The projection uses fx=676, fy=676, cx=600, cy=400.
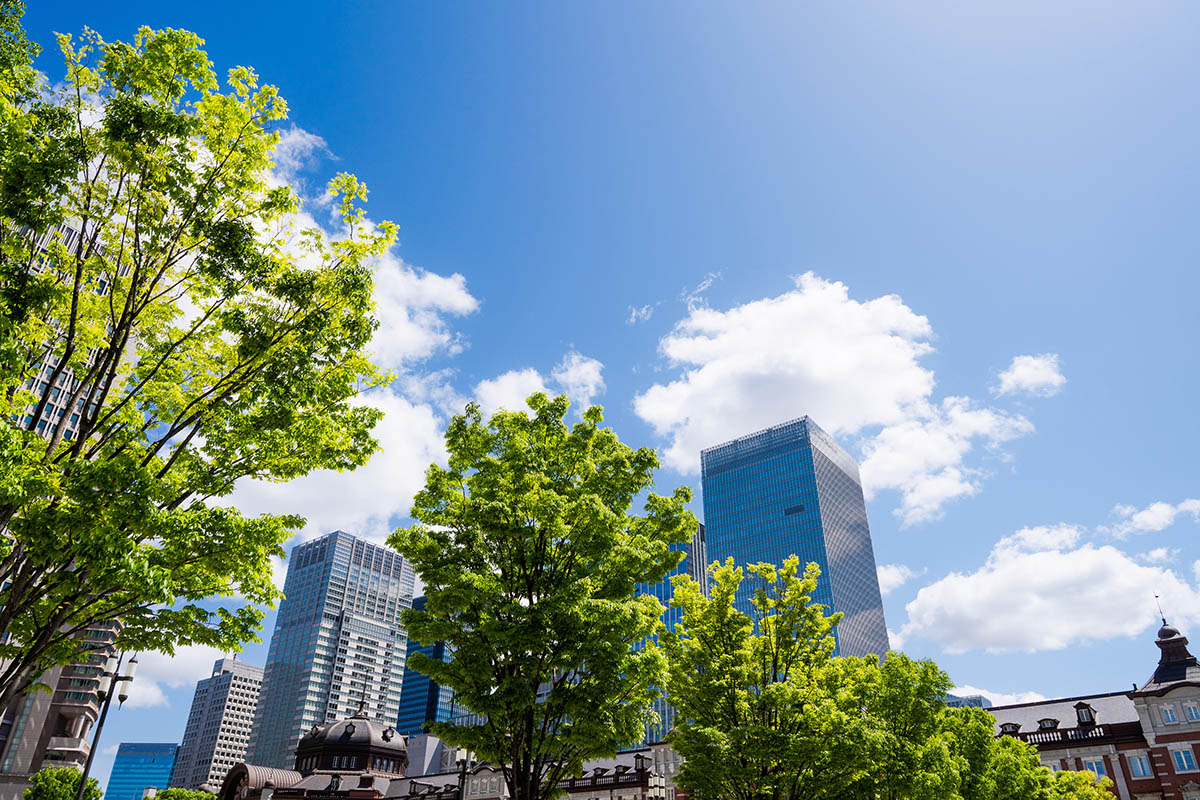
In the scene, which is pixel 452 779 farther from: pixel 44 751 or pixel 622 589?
pixel 622 589

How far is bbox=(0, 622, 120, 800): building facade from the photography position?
3004 inches

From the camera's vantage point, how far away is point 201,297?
42.2ft

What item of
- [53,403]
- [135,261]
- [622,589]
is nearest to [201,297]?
[135,261]

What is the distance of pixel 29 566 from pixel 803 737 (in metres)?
19.5

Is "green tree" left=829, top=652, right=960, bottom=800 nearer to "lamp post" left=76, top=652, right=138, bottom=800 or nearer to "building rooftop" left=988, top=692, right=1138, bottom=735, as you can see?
"lamp post" left=76, top=652, right=138, bottom=800

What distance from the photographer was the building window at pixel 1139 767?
146 feet

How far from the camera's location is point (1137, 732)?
150 feet

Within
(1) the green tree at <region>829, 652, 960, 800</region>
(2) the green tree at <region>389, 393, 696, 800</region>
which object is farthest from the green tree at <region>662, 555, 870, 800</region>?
(2) the green tree at <region>389, 393, 696, 800</region>

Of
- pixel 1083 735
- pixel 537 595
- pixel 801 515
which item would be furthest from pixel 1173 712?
pixel 801 515

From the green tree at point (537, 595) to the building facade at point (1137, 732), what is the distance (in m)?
37.4

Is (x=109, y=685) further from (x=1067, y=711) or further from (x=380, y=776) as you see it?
(x=380, y=776)

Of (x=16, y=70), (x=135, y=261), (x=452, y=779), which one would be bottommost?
(x=452, y=779)

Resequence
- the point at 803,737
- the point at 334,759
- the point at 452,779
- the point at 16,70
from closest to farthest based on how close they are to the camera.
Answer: the point at 16,70 < the point at 803,737 < the point at 452,779 < the point at 334,759

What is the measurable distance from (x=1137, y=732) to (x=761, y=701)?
41117 mm
